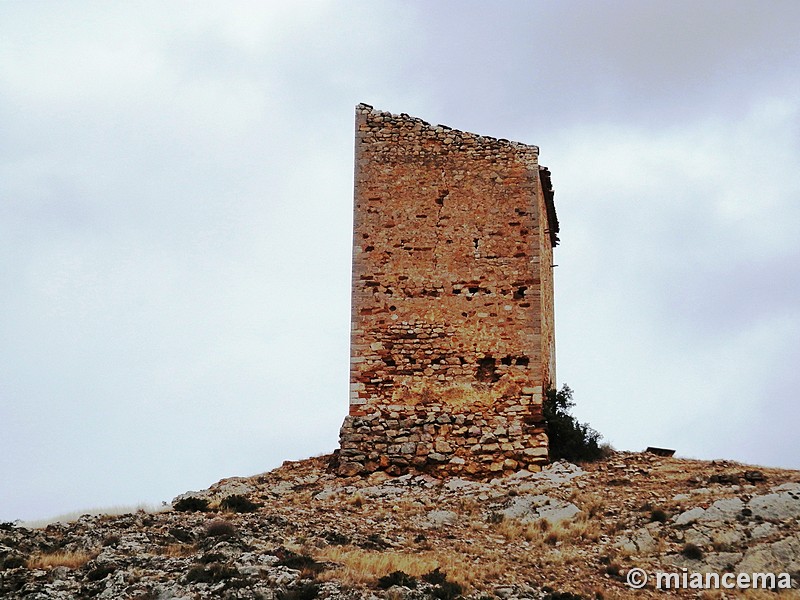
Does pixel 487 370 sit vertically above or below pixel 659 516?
above

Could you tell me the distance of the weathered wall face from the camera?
19.2m

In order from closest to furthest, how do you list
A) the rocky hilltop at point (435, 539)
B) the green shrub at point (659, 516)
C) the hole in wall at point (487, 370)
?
the rocky hilltop at point (435, 539) < the green shrub at point (659, 516) < the hole in wall at point (487, 370)

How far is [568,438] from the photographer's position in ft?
63.8

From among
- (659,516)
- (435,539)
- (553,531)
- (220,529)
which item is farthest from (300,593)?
(659,516)

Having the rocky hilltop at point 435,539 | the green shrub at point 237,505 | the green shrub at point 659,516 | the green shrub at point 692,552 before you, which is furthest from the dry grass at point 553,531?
the green shrub at point 237,505

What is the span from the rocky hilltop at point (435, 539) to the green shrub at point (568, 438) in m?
0.64

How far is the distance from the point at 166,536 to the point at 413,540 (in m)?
3.36

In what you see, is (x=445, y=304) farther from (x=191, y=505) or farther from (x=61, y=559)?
(x=61, y=559)

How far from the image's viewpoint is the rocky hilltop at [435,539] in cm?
1309

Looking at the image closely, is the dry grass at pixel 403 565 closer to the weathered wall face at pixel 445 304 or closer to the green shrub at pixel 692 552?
the green shrub at pixel 692 552

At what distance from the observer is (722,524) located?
15.1 metres

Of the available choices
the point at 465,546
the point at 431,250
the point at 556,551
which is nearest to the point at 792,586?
the point at 556,551

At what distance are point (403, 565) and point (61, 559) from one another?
4.30 m

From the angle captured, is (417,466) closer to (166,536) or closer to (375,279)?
(375,279)
